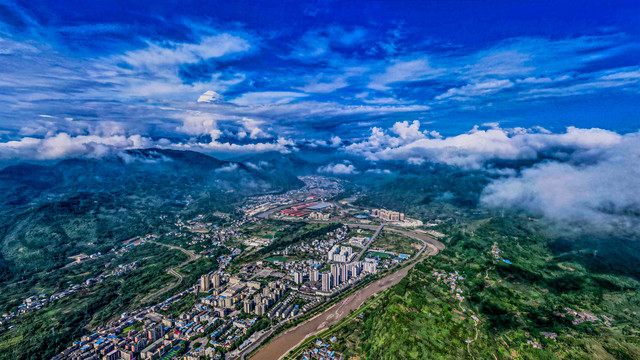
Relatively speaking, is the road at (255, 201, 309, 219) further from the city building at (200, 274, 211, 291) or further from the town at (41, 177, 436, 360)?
the city building at (200, 274, 211, 291)

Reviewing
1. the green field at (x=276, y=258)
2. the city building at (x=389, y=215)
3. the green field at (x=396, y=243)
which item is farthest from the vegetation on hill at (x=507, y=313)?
the city building at (x=389, y=215)

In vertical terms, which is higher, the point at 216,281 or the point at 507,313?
the point at 507,313

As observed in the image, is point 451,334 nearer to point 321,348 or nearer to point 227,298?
point 321,348

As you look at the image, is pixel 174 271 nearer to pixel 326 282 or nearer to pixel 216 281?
pixel 216 281

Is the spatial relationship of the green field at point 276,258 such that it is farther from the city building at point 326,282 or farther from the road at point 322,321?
the road at point 322,321

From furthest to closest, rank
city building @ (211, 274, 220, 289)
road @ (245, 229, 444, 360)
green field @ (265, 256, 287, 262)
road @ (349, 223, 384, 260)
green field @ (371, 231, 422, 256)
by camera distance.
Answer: green field @ (371, 231, 422, 256) → road @ (349, 223, 384, 260) → green field @ (265, 256, 287, 262) → city building @ (211, 274, 220, 289) → road @ (245, 229, 444, 360)

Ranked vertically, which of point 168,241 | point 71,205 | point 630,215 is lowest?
point 168,241

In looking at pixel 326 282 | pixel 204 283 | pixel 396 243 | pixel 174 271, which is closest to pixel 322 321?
pixel 326 282

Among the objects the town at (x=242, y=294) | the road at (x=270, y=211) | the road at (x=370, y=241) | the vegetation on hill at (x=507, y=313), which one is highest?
the vegetation on hill at (x=507, y=313)

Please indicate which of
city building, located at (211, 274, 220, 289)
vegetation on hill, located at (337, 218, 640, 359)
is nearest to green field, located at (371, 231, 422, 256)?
vegetation on hill, located at (337, 218, 640, 359)

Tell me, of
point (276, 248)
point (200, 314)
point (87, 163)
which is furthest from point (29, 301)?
point (87, 163)

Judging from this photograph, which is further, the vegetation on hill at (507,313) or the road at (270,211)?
the road at (270,211)
